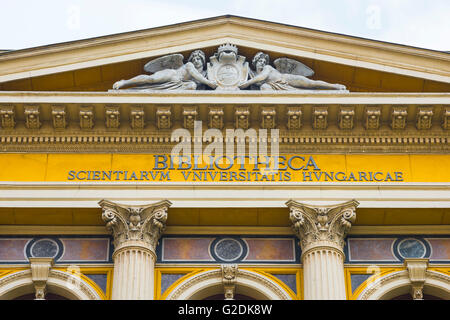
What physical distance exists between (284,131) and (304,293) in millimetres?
3763

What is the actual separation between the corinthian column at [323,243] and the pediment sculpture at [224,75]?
9.68 ft

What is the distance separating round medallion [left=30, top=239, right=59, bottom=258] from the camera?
23.2 metres

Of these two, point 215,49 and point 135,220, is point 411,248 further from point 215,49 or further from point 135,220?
point 215,49

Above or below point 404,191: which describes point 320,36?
above

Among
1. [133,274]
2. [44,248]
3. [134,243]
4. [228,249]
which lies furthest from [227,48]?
[44,248]

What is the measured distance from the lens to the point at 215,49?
25094 millimetres

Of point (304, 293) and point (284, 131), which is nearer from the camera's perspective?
point (304, 293)

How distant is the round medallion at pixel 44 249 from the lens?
23172 mm

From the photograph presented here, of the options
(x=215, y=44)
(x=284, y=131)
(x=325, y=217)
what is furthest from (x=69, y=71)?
(x=325, y=217)

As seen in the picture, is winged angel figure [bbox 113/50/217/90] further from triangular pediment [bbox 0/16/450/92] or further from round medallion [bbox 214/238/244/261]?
round medallion [bbox 214/238/244/261]

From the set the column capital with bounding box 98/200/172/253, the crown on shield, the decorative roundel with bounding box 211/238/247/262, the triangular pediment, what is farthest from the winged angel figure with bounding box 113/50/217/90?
the decorative roundel with bounding box 211/238/247/262
